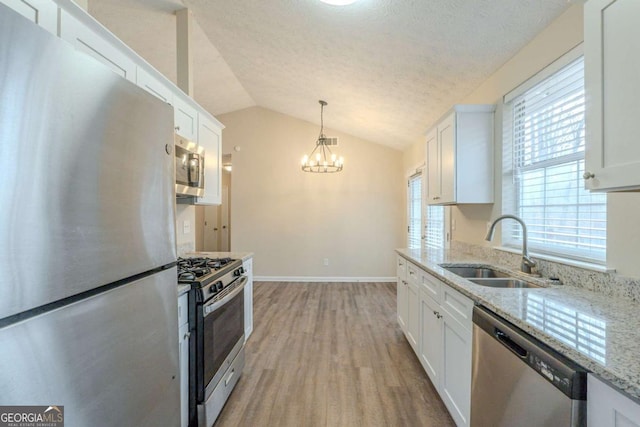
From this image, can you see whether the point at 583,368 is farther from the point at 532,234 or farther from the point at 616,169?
the point at 532,234

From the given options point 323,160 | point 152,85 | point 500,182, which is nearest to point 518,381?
point 500,182

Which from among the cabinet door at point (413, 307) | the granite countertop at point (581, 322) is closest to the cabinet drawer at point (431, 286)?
the cabinet door at point (413, 307)

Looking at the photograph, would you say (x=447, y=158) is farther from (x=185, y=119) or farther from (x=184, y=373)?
(x=184, y=373)

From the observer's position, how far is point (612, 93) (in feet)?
3.39

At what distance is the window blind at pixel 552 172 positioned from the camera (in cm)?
162

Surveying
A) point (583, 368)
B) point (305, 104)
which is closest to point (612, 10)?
point (583, 368)

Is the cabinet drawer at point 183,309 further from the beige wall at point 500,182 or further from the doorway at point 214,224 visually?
the doorway at point 214,224

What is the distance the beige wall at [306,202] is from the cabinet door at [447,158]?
279 centimetres

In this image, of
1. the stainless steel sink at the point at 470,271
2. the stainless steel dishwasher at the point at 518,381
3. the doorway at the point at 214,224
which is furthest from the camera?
the doorway at the point at 214,224

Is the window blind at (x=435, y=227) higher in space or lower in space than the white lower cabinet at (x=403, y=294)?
higher

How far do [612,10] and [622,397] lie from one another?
130cm

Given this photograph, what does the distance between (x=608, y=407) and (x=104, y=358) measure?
1.38 m

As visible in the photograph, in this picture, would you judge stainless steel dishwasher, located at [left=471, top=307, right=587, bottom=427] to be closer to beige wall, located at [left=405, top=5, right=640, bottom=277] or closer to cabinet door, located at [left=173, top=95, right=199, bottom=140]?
beige wall, located at [left=405, top=5, right=640, bottom=277]

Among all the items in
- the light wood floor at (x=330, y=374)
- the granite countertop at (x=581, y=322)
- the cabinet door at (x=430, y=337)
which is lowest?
the light wood floor at (x=330, y=374)
